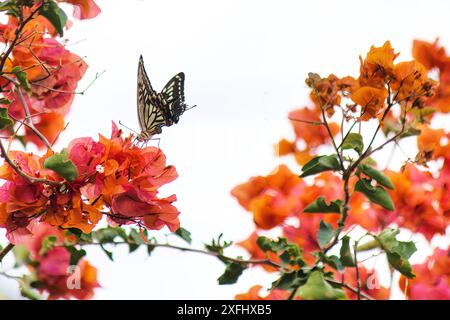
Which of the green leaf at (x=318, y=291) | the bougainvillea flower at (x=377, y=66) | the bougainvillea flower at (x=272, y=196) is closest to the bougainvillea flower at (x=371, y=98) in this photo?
the bougainvillea flower at (x=377, y=66)

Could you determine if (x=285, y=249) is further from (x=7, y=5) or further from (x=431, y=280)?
(x=7, y=5)

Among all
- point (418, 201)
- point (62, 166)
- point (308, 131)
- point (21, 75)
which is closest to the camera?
point (62, 166)

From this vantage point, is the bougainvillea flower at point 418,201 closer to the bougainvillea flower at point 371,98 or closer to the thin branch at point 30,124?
the bougainvillea flower at point 371,98

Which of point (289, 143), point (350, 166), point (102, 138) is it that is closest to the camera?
point (102, 138)

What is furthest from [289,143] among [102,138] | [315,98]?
[102,138]

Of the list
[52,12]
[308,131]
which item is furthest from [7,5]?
[308,131]
